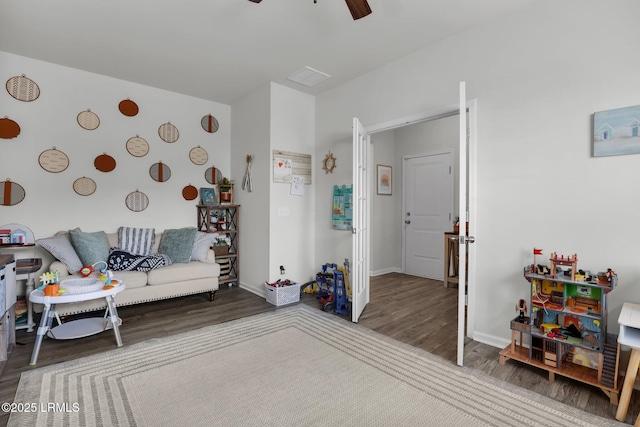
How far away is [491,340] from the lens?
2629 millimetres

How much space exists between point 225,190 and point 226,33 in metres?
2.19

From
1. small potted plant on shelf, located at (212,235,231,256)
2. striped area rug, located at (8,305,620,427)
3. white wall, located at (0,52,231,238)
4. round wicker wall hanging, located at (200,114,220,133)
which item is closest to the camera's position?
striped area rug, located at (8,305,620,427)

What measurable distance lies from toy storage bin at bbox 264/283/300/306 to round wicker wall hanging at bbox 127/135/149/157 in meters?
2.37

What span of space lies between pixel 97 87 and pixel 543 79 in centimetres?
458

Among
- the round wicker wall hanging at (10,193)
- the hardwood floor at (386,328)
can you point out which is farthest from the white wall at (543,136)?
the round wicker wall hanging at (10,193)

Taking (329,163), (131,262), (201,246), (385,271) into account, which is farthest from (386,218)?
(131,262)

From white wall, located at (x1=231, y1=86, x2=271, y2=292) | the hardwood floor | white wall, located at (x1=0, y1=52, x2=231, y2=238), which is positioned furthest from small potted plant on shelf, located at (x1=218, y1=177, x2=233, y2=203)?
the hardwood floor

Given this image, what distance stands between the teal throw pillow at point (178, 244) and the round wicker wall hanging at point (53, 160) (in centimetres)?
131

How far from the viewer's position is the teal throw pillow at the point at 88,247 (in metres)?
3.22

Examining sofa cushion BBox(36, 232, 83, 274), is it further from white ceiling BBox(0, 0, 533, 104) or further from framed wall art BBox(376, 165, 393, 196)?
framed wall art BBox(376, 165, 393, 196)

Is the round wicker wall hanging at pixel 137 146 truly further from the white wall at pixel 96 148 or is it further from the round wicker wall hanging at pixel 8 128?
the round wicker wall hanging at pixel 8 128

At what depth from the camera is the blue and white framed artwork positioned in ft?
6.44

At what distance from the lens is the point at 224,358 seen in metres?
2.38

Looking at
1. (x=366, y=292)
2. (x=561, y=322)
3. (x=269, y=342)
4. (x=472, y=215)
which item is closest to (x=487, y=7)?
(x=472, y=215)
